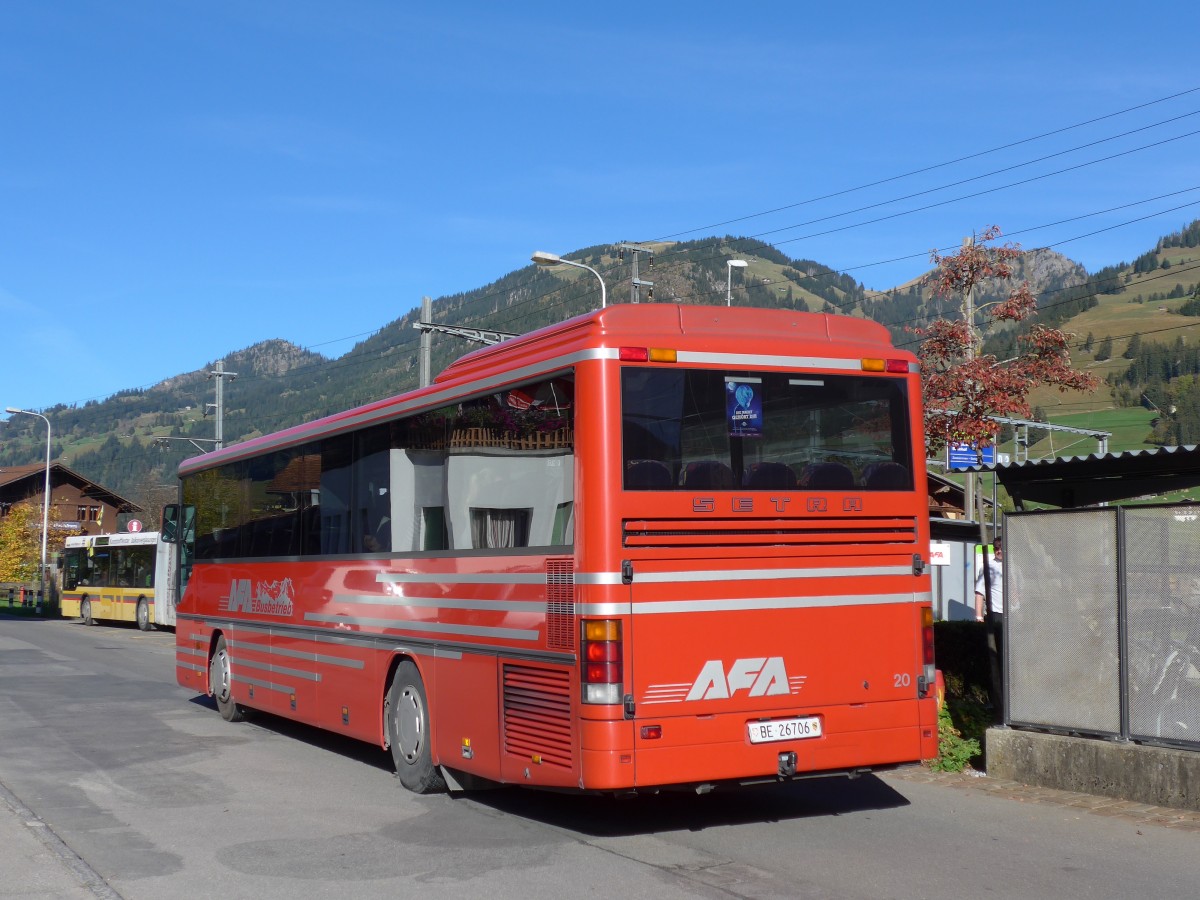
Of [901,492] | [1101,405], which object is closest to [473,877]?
[901,492]

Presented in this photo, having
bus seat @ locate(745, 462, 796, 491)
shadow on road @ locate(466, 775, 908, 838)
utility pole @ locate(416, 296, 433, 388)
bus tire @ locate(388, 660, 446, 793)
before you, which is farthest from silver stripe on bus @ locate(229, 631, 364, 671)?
utility pole @ locate(416, 296, 433, 388)

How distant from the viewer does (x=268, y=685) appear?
1346cm

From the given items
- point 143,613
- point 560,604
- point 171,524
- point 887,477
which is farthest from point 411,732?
point 143,613

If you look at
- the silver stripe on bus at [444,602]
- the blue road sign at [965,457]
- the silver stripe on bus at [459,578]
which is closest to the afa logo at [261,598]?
the silver stripe on bus at [444,602]

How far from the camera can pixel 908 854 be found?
7.81m

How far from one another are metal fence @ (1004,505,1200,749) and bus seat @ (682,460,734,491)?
134 inches

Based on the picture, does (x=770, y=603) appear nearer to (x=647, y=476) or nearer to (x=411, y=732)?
(x=647, y=476)

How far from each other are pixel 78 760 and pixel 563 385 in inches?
259

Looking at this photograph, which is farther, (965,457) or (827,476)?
(965,457)

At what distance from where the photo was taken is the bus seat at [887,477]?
8781 mm

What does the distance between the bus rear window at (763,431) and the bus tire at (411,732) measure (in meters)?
3.10

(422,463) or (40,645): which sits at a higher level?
(422,463)

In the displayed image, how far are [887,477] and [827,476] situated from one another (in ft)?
1.69

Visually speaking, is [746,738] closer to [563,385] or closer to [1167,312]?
[563,385]
